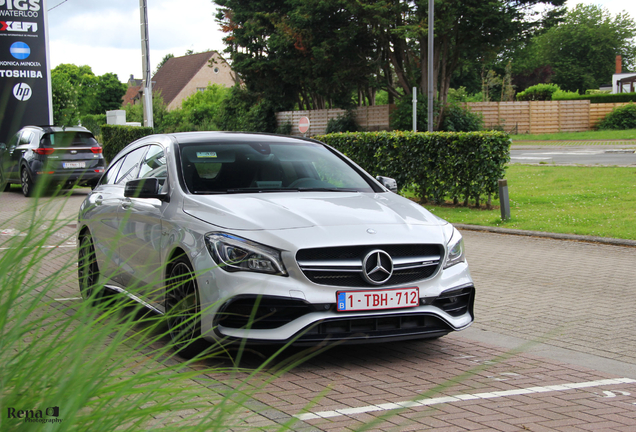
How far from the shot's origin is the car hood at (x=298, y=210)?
15.8 ft

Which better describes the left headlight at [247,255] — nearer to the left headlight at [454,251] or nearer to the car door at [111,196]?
the left headlight at [454,251]

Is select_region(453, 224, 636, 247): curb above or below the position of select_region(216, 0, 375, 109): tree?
below

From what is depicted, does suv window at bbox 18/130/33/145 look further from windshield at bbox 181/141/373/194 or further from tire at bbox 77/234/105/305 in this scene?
tire at bbox 77/234/105/305

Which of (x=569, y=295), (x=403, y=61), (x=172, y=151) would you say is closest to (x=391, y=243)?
(x=172, y=151)

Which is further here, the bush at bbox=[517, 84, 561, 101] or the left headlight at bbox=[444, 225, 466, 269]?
the bush at bbox=[517, 84, 561, 101]

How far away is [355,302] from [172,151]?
2.24 meters

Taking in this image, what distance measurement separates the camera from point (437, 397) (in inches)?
169

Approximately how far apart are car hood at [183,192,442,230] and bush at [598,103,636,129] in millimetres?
45650

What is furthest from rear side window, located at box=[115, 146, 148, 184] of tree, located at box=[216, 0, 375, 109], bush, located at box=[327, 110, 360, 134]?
bush, located at box=[327, 110, 360, 134]

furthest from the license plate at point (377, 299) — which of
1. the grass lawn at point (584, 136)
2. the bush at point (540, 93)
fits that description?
the bush at point (540, 93)

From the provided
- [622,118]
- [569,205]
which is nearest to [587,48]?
[622,118]

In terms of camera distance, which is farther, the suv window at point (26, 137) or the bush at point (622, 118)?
the bush at point (622, 118)

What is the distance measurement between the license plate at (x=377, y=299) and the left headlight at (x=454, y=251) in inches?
17.1

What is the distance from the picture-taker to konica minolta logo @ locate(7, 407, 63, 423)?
1.63m
